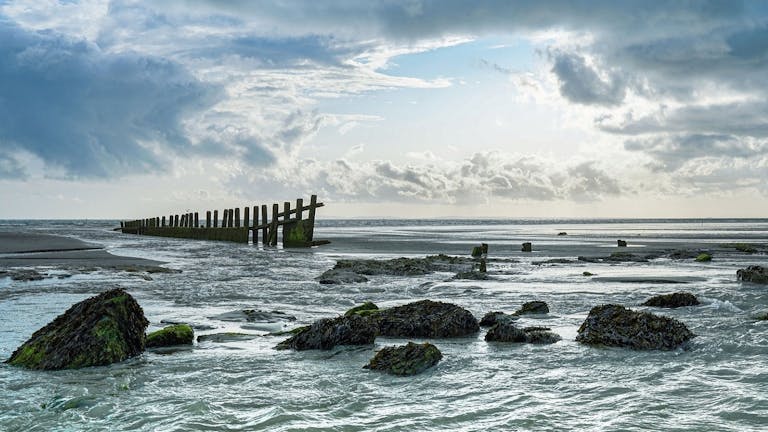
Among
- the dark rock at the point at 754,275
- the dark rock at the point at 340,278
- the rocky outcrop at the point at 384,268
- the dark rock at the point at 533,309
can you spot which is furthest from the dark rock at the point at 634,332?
the rocky outcrop at the point at 384,268

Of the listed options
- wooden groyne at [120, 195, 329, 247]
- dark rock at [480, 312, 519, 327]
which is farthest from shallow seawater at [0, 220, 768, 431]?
wooden groyne at [120, 195, 329, 247]

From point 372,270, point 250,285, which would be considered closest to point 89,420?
point 250,285

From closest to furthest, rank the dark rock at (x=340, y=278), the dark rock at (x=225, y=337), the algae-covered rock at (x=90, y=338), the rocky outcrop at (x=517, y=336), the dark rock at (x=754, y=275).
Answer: the algae-covered rock at (x=90, y=338)
the rocky outcrop at (x=517, y=336)
the dark rock at (x=225, y=337)
the dark rock at (x=754, y=275)
the dark rock at (x=340, y=278)

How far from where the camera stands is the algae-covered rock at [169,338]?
839cm

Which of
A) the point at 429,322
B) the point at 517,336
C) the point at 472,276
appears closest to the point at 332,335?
the point at 429,322

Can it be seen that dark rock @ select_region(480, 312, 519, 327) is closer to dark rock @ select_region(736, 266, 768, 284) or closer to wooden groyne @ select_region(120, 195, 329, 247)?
dark rock @ select_region(736, 266, 768, 284)

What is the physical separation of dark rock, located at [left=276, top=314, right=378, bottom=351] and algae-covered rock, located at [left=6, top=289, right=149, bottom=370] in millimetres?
1865

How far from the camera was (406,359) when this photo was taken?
278 inches

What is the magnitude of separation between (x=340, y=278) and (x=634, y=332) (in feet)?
31.3

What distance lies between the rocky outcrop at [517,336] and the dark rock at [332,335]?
1.66 metres

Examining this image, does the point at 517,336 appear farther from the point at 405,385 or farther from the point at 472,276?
the point at 472,276

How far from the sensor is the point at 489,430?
511 centimetres

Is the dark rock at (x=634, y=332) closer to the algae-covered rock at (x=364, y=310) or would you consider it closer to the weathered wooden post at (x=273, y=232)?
the algae-covered rock at (x=364, y=310)

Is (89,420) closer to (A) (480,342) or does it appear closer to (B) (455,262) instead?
(A) (480,342)
